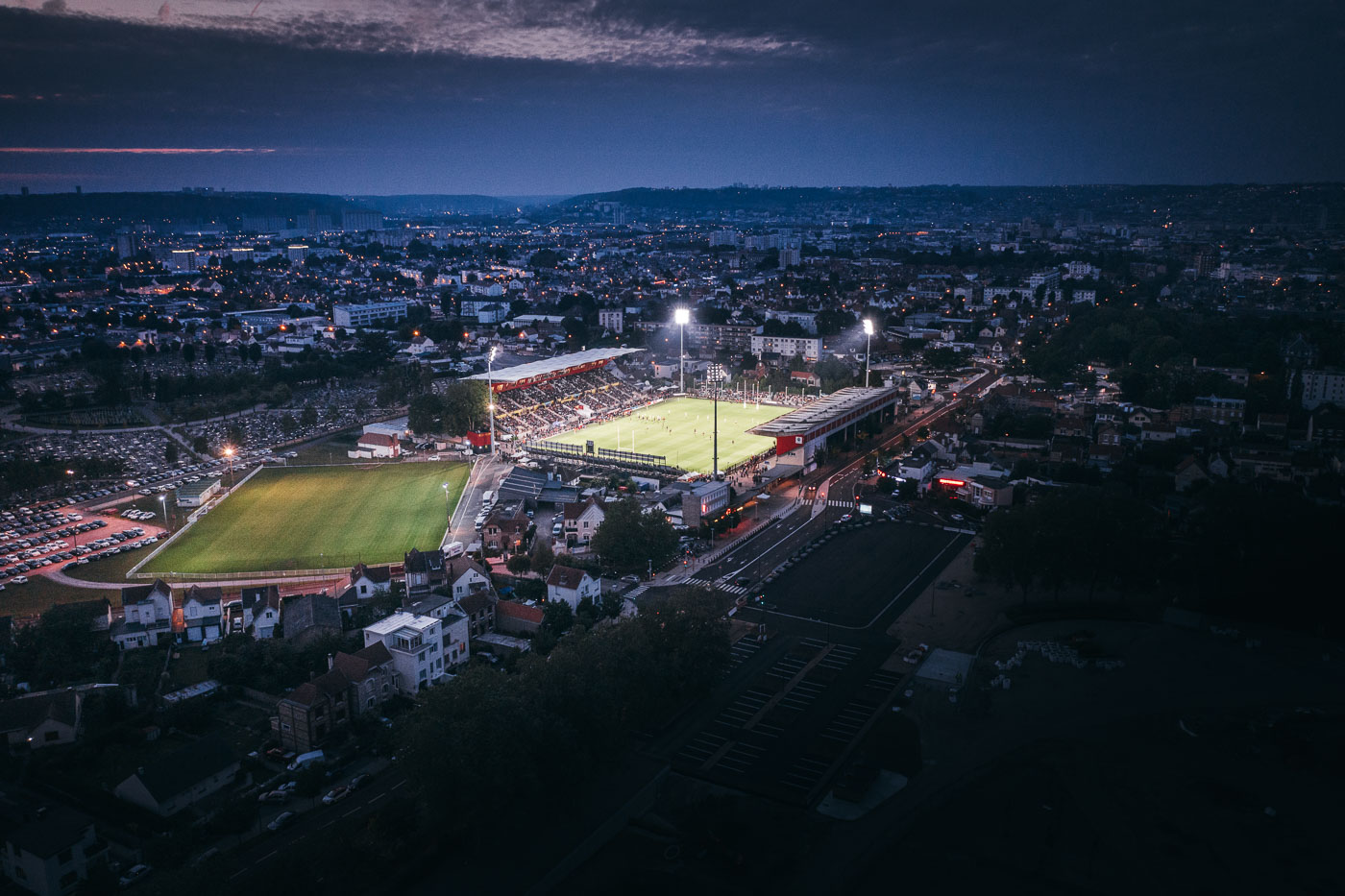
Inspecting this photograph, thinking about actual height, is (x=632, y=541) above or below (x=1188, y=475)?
below

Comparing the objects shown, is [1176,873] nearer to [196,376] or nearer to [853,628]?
[853,628]

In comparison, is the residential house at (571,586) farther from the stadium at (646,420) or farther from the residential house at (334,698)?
the stadium at (646,420)

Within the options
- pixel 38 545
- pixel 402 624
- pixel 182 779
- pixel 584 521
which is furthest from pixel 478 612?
pixel 38 545

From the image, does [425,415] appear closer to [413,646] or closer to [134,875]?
[413,646]

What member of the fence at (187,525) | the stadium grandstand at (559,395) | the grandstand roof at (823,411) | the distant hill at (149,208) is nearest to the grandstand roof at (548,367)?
the stadium grandstand at (559,395)

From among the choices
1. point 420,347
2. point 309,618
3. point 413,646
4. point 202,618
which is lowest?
point 202,618

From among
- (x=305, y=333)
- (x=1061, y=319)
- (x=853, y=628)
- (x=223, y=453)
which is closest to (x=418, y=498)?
(x=223, y=453)
